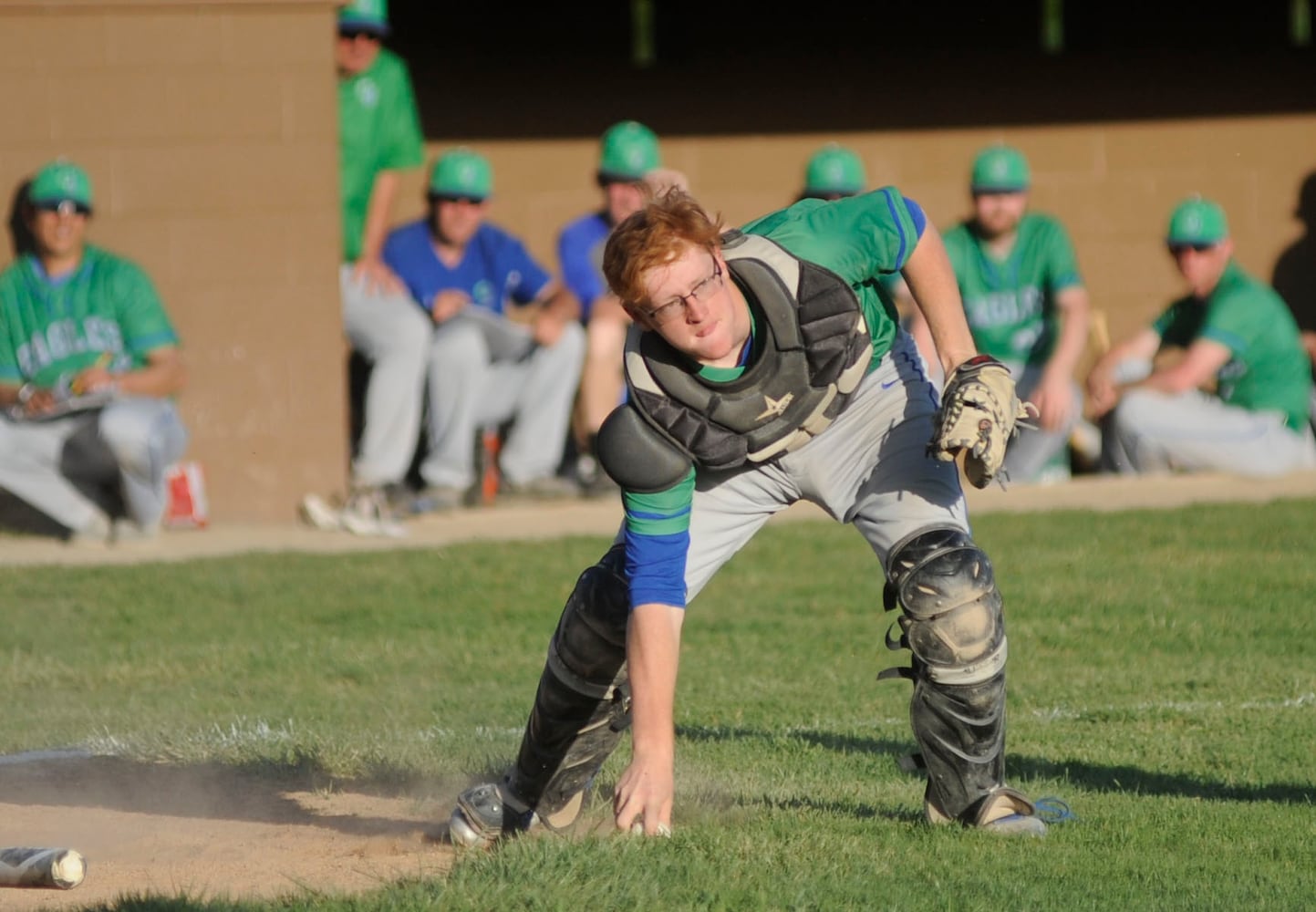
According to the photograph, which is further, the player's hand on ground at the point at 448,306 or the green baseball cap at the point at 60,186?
the player's hand on ground at the point at 448,306

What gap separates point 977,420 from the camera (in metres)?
4.51

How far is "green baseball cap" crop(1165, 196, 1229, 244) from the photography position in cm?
1163

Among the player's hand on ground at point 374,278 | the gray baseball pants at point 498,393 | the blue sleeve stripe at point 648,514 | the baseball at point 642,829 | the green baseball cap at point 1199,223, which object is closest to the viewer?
A: the baseball at point 642,829

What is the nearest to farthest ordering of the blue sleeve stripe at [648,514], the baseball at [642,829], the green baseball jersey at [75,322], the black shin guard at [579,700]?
the baseball at [642,829] → the blue sleeve stripe at [648,514] → the black shin guard at [579,700] → the green baseball jersey at [75,322]

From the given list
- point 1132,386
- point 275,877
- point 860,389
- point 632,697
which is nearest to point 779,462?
point 860,389

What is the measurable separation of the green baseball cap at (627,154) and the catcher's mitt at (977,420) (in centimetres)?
703

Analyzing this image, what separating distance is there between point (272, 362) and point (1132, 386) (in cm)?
493

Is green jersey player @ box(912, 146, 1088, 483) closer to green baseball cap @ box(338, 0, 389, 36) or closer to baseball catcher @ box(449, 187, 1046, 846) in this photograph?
green baseball cap @ box(338, 0, 389, 36)

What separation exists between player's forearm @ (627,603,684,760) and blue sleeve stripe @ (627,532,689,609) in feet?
0.08

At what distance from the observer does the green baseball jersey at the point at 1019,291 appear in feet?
37.8

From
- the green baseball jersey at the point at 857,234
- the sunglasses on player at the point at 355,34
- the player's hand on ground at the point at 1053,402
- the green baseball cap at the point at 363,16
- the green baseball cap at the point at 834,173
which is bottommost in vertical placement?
the player's hand on ground at the point at 1053,402

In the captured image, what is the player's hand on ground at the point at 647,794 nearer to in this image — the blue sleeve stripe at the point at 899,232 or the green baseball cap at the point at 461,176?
the blue sleeve stripe at the point at 899,232

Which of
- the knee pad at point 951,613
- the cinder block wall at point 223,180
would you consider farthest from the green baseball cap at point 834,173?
the knee pad at point 951,613

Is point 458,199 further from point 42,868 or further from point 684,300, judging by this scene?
point 42,868
